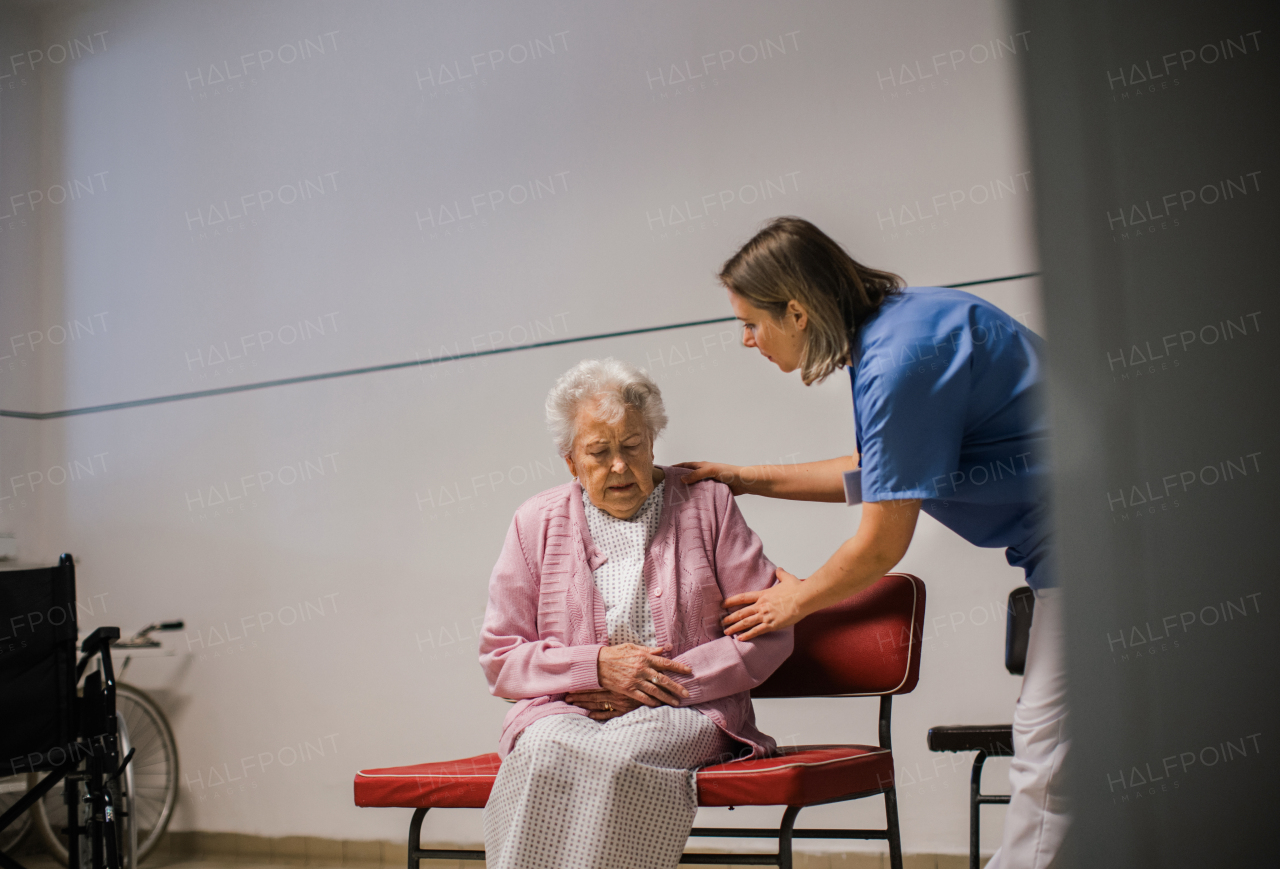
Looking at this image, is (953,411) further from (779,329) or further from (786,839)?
(786,839)

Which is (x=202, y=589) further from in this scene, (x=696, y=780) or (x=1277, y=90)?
(x=1277, y=90)

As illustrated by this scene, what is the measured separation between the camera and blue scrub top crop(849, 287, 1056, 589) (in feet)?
5.29

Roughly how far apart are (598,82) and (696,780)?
104 inches

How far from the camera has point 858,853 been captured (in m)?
2.99

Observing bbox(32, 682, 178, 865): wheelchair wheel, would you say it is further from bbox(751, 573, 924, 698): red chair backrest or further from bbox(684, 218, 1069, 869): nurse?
bbox(684, 218, 1069, 869): nurse

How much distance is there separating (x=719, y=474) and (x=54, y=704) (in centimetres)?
195

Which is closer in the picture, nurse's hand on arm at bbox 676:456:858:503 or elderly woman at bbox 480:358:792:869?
elderly woman at bbox 480:358:792:869

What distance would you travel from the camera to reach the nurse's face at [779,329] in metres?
1.83

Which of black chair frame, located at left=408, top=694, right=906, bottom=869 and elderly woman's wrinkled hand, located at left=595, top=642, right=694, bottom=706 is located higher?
elderly woman's wrinkled hand, located at left=595, top=642, right=694, bottom=706

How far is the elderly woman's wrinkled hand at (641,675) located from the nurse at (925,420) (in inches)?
7.7

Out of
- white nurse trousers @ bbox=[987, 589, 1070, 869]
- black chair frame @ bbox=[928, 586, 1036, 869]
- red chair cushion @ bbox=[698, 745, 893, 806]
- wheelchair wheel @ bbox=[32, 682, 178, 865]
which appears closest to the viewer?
white nurse trousers @ bbox=[987, 589, 1070, 869]

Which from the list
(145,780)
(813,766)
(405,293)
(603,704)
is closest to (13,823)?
(145,780)

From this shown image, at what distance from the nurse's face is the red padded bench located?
0.55 metres

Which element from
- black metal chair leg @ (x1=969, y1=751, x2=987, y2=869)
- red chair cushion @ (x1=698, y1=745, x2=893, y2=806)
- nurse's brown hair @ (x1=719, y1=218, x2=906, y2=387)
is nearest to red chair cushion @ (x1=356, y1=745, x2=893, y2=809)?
red chair cushion @ (x1=698, y1=745, x2=893, y2=806)
